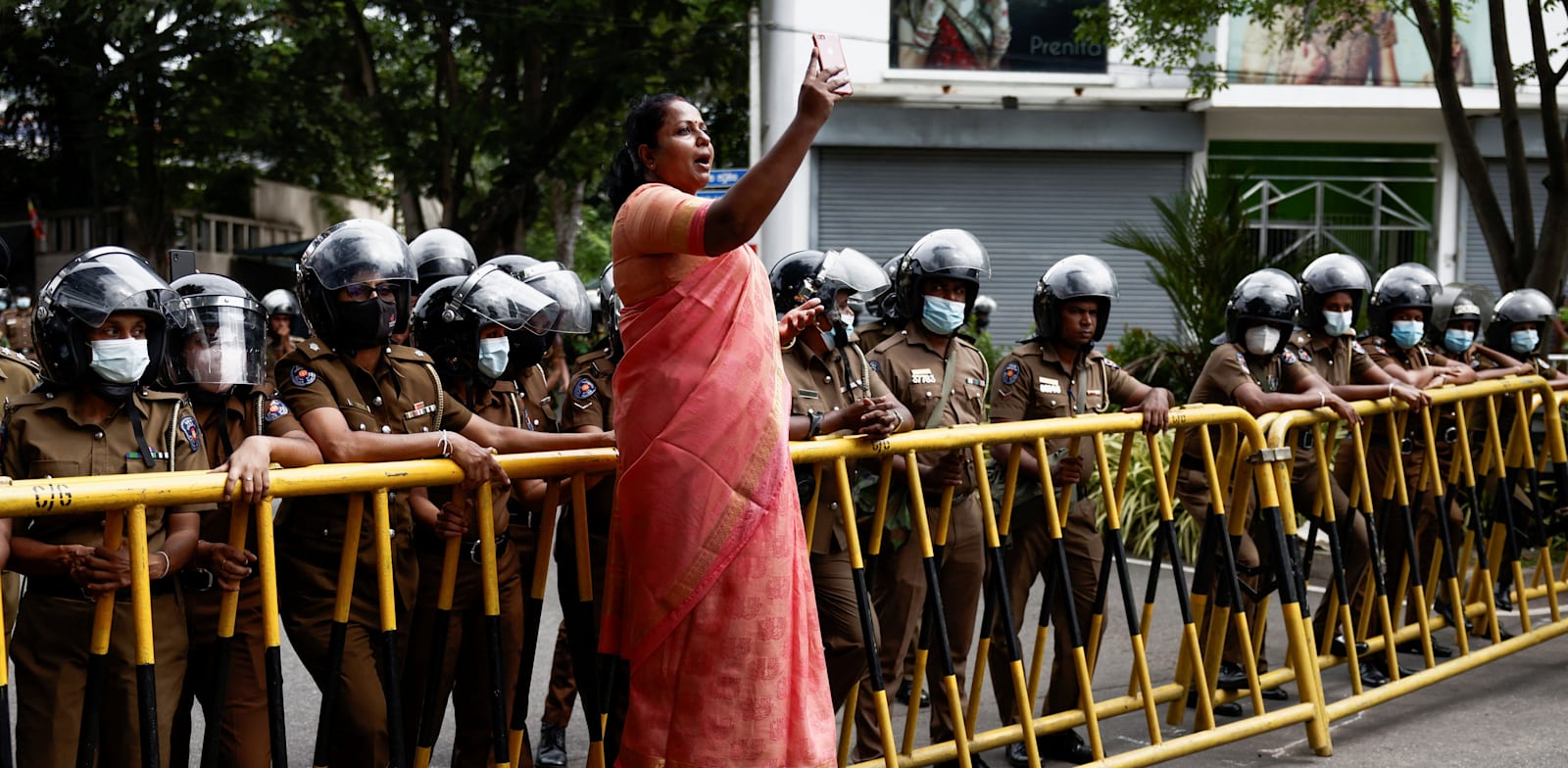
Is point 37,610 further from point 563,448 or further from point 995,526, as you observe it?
point 995,526

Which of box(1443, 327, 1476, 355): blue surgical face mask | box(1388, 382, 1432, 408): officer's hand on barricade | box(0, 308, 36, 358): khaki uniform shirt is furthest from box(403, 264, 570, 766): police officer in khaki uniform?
box(0, 308, 36, 358): khaki uniform shirt

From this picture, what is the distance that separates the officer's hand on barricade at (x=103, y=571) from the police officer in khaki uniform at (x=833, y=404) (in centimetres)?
191

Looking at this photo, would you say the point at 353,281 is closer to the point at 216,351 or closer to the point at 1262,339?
the point at 216,351

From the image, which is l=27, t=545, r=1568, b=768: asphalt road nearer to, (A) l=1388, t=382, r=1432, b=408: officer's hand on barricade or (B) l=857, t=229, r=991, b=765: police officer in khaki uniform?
(B) l=857, t=229, r=991, b=765: police officer in khaki uniform

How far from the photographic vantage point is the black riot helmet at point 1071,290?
604 centimetres

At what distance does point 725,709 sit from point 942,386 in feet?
8.18

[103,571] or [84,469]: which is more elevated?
[84,469]

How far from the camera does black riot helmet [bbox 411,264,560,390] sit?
488cm

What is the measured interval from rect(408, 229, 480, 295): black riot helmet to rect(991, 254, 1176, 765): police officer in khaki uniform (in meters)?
2.34

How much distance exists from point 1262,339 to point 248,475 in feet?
14.8

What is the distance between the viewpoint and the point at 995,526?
4949 millimetres

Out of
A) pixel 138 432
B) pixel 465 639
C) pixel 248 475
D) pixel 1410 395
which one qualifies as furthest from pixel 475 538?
pixel 1410 395

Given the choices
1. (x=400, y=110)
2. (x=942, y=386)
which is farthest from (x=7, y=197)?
(x=942, y=386)

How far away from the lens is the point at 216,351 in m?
4.38
